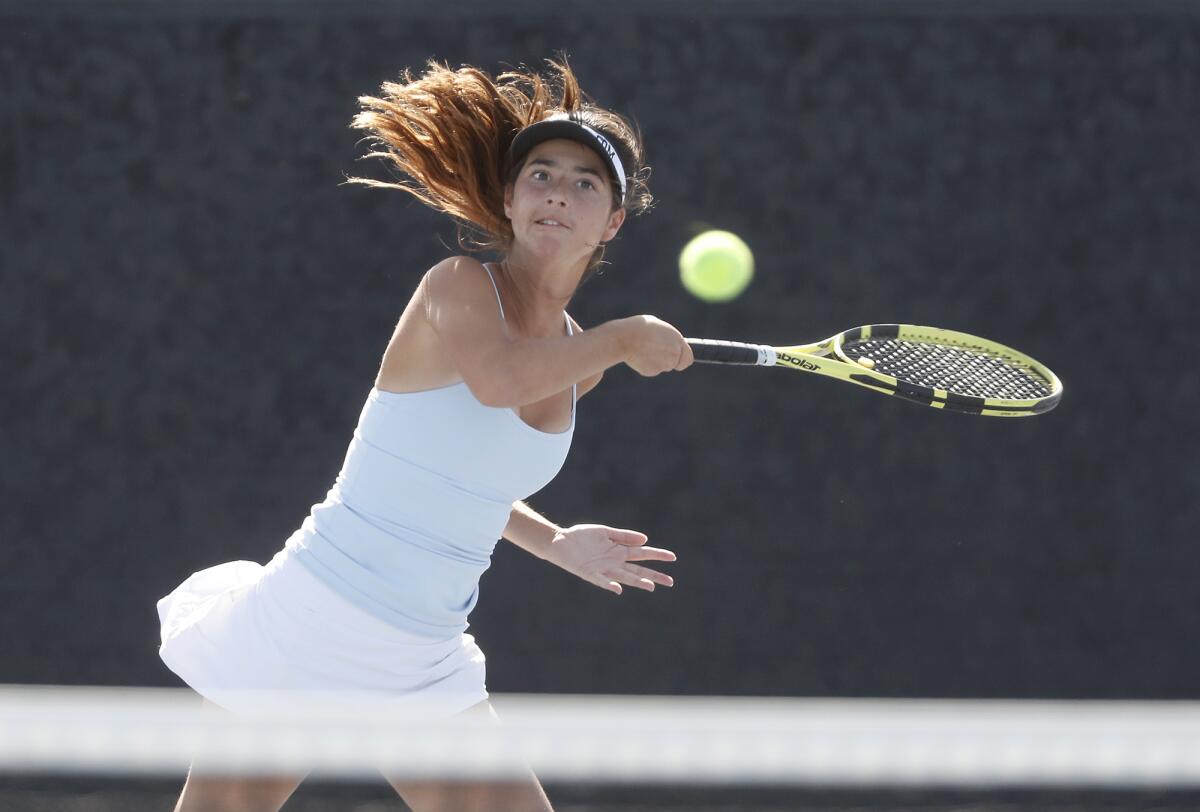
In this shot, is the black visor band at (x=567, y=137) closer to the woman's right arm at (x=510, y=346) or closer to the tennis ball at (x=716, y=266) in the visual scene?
the woman's right arm at (x=510, y=346)

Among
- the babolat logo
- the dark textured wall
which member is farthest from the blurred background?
the babolat logo

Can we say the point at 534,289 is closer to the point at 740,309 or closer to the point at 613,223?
the point at 613,223

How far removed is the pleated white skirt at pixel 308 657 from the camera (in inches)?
98.3

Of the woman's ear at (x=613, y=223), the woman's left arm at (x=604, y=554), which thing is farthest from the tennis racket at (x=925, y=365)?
the woman's left arm at (x=604, y=554)

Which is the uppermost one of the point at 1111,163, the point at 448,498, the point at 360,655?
the point at 1111,163

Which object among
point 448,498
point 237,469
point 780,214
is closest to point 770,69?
point 780,214

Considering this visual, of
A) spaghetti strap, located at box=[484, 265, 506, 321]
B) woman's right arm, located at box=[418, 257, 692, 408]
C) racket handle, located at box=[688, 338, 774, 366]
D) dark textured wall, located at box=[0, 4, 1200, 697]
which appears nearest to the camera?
woman's right arm, located at box=[418, 257, 692, 408]

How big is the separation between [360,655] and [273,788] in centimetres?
25

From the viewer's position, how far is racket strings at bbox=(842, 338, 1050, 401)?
136 inches

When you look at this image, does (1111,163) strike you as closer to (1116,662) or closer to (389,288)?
(1116,662)

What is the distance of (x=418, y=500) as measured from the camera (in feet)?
8.21

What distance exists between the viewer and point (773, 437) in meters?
4.66

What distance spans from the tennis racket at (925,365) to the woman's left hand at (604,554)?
1.23ft

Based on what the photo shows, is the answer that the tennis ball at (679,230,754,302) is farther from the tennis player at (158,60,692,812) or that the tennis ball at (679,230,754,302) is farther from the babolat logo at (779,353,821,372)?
the tennis player at (158,60,692,812)
